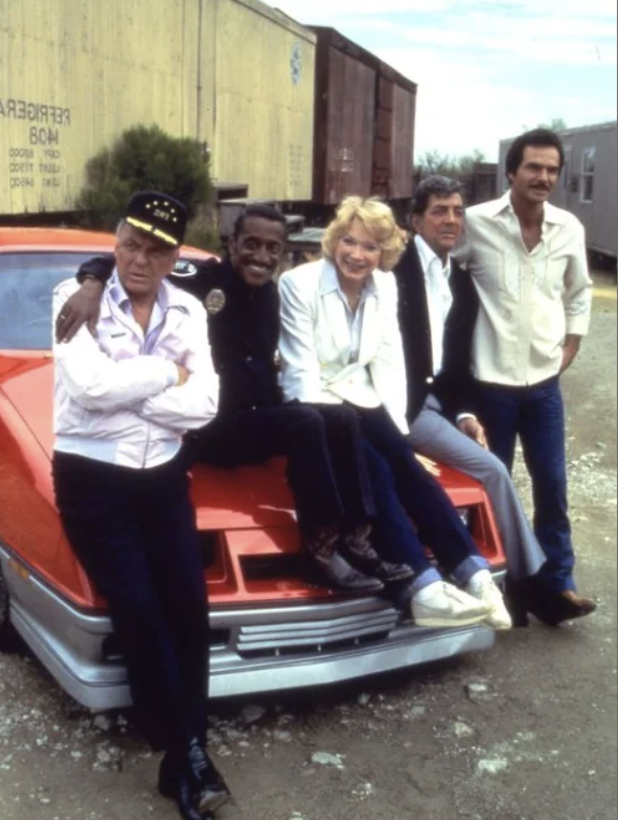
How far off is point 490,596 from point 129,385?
1.47 m

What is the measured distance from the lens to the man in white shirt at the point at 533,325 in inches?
189

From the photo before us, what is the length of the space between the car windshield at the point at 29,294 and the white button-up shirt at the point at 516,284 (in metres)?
1.68

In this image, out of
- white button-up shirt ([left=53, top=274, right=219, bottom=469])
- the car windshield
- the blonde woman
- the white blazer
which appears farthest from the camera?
the car windshield

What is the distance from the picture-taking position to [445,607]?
12.3 ft

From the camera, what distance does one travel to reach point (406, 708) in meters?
4.14

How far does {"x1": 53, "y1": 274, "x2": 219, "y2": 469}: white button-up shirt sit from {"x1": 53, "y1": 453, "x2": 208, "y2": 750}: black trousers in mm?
67

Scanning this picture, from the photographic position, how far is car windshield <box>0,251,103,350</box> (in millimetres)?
4773

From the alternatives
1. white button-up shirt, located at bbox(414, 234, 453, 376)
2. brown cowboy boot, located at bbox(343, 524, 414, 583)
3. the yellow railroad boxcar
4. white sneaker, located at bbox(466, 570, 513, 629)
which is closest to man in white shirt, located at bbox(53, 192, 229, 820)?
brown cowboy boot, located at bbox(343, 524, 414, 583)

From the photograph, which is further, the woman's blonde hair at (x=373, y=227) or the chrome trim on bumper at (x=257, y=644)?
the woman's blonde hair at (x=373, y=227)

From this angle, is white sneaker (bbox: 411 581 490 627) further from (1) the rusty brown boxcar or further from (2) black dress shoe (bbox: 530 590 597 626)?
(1) the rusty brown boxcar

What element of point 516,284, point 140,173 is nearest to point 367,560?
point 516,284

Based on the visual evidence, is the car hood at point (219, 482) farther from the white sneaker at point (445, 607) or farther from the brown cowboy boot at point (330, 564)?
the white sneaker at point (445, 607)

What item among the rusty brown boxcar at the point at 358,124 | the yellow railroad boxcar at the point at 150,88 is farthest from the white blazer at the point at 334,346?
the rusty brown boxcar at the point at 358,124

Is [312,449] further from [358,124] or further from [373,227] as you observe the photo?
[358,124]
